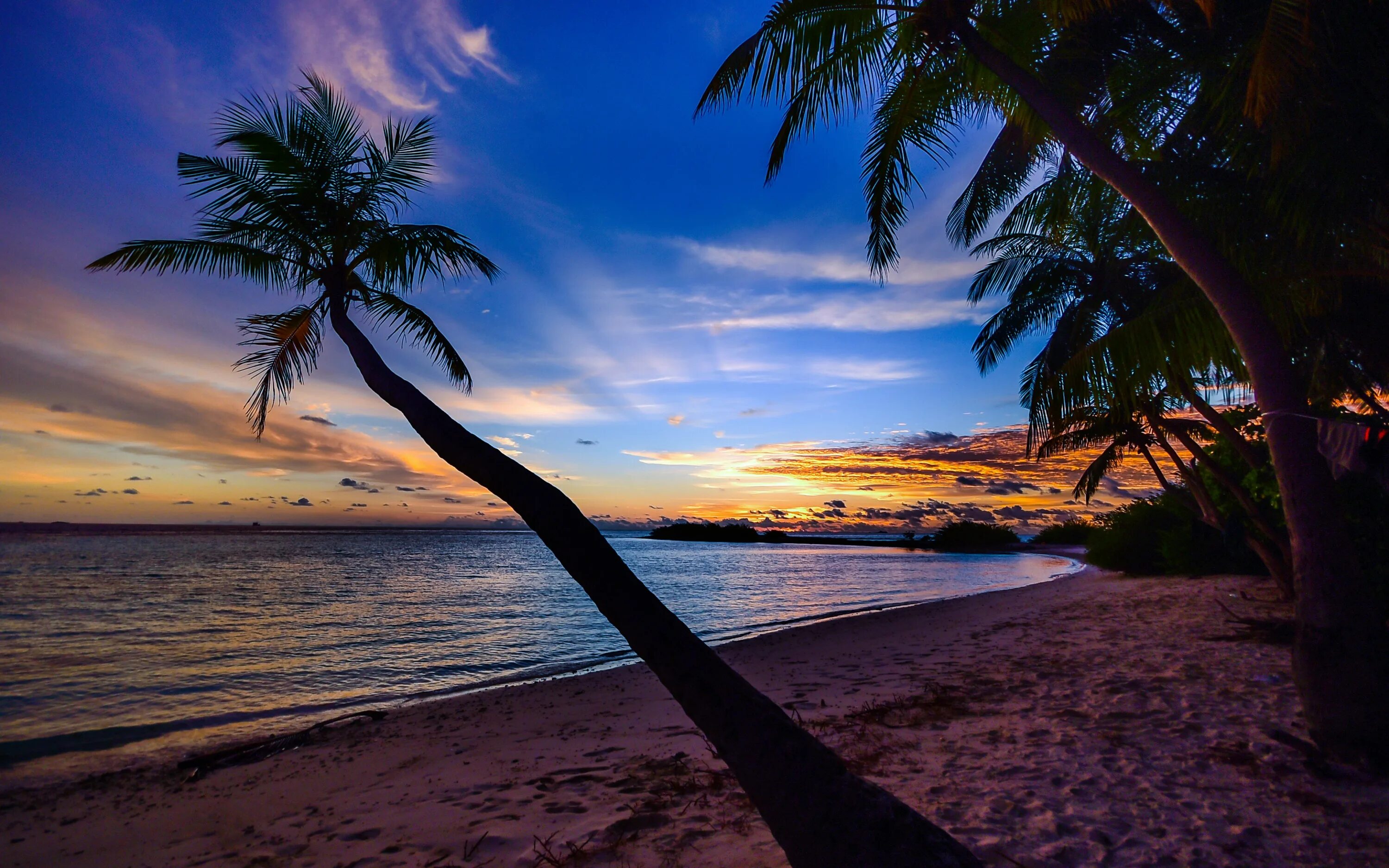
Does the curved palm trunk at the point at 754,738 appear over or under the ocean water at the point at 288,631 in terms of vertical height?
over

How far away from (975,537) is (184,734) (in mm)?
91730

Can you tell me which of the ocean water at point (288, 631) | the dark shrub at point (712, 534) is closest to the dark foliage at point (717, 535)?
the dark shrub at point (712, 534)

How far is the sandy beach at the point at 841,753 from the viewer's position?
3.59 meters

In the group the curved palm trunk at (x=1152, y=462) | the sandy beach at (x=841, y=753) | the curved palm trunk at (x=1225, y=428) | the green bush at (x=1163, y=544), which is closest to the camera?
the sandy beach at (x=841, y=753)

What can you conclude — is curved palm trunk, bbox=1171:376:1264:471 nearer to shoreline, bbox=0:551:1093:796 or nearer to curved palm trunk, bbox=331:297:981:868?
curved palm trunk, bbox=331:297:981:868

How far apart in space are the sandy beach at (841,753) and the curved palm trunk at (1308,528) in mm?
453

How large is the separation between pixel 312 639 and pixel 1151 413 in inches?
714

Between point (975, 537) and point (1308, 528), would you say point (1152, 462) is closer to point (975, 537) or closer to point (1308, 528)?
point (1308, 528)

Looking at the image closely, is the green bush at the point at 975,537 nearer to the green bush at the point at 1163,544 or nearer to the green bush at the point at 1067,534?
the green bush at the point at 1067,534

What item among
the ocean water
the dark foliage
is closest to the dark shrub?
the dark foliage

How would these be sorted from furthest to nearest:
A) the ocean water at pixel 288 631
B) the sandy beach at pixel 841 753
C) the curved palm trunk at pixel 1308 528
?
the ocean water at pixel 288 631 < the curved palm trunk at pixel 1308 528 < the sandy beach at pixel 841 753

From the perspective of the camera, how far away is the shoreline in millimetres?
6684

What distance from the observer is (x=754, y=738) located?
2.62m

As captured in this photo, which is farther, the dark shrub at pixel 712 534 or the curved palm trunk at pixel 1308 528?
the dark shrub at pixel 712 534
